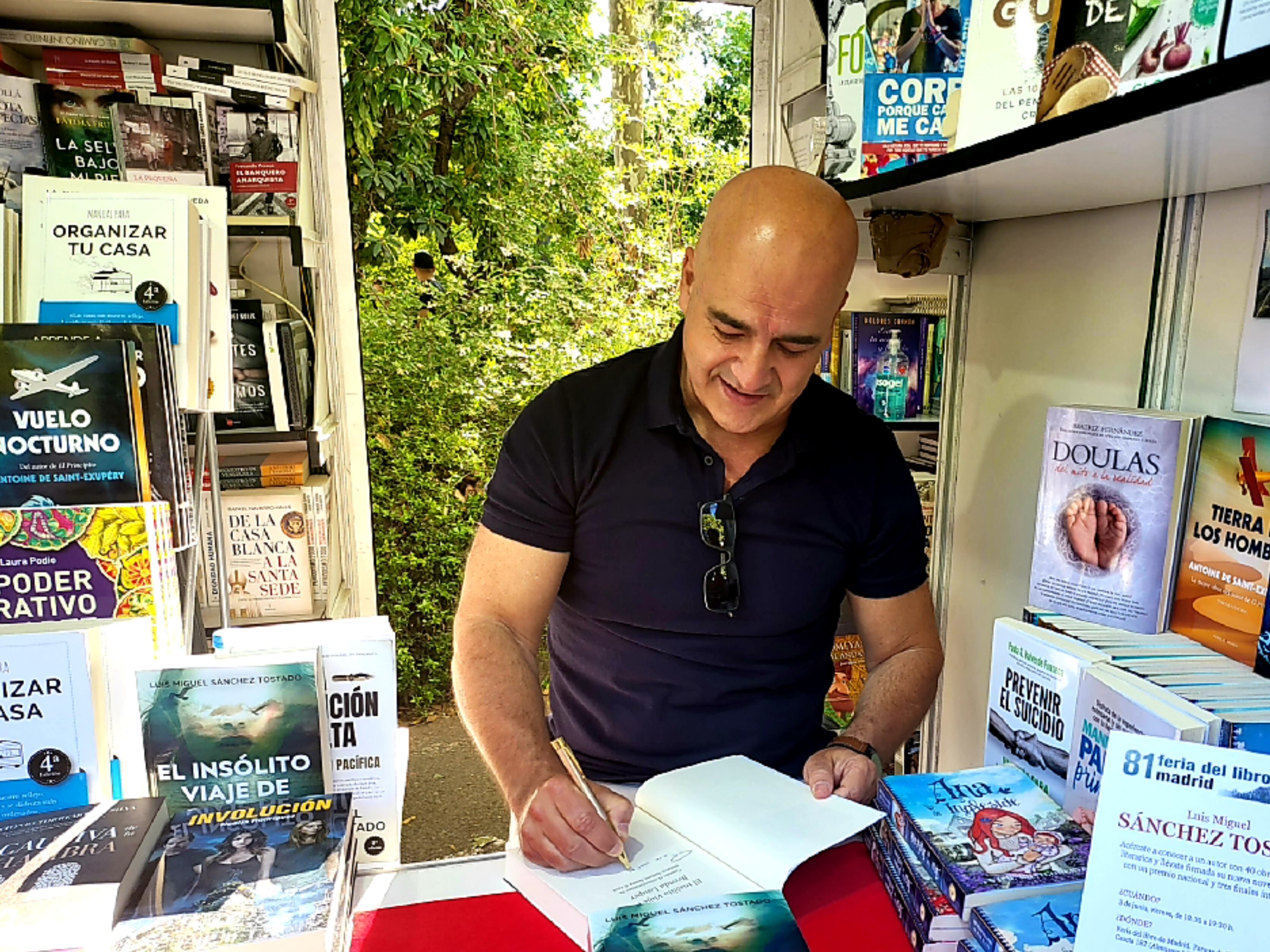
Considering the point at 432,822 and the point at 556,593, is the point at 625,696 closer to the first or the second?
the point at 556,593

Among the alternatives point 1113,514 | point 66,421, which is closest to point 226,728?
point 66,421

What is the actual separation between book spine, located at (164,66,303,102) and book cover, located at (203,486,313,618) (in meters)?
1.03

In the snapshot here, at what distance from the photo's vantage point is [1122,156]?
3.10ft

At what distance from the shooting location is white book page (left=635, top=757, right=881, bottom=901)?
88 cm

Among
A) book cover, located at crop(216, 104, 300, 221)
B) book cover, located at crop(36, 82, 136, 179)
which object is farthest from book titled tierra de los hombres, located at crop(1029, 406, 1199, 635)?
book cover, located at crop(36, 82, 136, 179)

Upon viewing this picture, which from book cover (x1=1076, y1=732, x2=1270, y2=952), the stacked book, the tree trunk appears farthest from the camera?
the tree trunk

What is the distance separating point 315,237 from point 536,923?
6.57 ft

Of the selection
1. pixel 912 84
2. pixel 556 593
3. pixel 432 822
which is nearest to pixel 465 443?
pixel 432 822

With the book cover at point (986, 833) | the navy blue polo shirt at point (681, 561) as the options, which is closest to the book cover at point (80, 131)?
the navy blue polo shirt at point (681, 561)

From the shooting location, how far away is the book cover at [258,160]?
7.32ft

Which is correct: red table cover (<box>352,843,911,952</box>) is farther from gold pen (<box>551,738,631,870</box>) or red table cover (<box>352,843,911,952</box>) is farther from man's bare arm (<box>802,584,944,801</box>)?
man's bare arm (<box>802,584,944,801</box>)

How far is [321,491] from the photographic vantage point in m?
2.37

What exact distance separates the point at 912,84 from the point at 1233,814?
3.20 feet

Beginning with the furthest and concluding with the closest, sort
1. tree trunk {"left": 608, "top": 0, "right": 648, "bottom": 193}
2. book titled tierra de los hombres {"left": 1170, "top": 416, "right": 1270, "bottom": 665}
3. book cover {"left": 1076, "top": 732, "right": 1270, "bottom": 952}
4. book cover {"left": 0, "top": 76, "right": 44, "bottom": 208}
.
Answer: tree trunk {"left": 608, "top": 0, "right": 648, "bottom": 193} → book cover {"left": 0, "top": 76, "right": 44, "bottom": 208} → book titled tierra de los hombres {"left": 1170, "top": 416, "right": 1270, "bottom": 665} → book cover {"left": 1076, "top": 732, "right": 1270, "bottom": 952}
